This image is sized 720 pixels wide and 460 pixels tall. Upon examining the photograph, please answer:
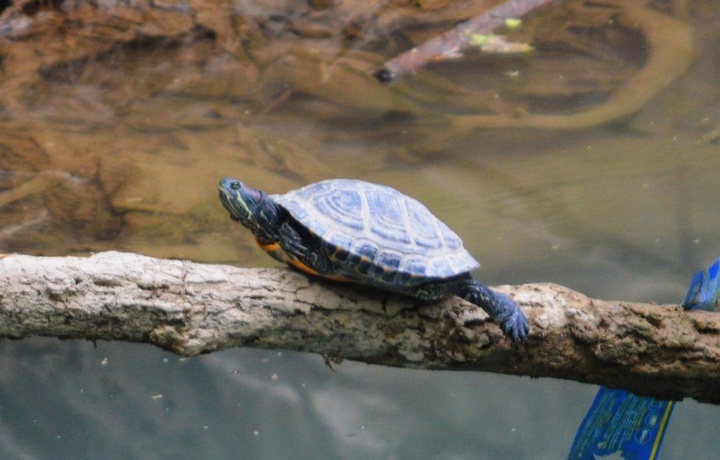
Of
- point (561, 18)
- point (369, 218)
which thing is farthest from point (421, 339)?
point (561, 18)

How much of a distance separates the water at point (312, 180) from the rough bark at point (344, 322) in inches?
61.0

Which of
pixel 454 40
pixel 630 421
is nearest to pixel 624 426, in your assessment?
pixel 630 421

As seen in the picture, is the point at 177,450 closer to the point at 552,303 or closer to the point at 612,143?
the point at 552,303

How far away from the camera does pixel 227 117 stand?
3902 millimetres

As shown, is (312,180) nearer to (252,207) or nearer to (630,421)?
(252,207)

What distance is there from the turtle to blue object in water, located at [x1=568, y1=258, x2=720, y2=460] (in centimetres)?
54

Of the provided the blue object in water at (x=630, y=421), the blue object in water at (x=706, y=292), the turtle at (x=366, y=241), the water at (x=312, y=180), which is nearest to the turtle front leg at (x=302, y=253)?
the turtle at (x=366, y=241)

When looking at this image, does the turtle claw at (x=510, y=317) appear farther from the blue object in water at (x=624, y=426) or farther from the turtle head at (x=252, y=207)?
the turtle head at (x=252, y=207)

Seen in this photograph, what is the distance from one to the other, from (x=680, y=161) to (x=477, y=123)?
1266 millimetres

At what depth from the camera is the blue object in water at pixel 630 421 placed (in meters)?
2.00

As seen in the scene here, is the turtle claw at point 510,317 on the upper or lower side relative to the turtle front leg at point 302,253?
lower

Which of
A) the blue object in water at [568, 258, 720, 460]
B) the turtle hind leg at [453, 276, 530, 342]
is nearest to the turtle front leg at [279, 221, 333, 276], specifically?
the turtle hind leg at [453, 276, 530, 342]

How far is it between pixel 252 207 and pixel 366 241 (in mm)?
354

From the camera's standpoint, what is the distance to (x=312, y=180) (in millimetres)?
3613
